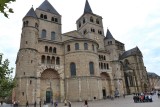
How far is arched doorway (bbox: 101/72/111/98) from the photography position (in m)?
45.9

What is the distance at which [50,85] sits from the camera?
3719cm

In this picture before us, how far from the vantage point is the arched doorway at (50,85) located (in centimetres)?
3616

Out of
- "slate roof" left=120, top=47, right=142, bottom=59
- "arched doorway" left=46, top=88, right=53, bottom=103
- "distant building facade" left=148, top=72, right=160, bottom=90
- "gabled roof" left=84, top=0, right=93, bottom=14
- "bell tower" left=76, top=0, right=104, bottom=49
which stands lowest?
"arched doorway" left=46, top=88, right=53, bottom=103

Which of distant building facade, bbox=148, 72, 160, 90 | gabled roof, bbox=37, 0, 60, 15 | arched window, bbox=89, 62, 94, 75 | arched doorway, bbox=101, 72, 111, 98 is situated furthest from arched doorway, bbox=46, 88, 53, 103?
distant building facade, bbox=148, 72, 160, 90

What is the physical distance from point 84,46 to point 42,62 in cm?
1034

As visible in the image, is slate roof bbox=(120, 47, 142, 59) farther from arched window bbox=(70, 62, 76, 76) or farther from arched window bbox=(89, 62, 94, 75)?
arched window bbox=(70, 62, 76, 76)

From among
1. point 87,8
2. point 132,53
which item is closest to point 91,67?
point 87,8

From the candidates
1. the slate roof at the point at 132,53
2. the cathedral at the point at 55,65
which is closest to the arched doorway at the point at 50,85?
the cathedral at the point at 55,65

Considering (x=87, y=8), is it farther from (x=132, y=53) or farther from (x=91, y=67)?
(x=91, y=67)

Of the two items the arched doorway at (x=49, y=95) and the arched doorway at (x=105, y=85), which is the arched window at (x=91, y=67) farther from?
the arched doorway at (x=49, y=95)

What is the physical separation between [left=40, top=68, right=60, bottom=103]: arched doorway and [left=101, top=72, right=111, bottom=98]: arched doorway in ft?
45.6

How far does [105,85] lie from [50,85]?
16.5 metres

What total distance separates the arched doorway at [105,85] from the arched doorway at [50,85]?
13.9 meters

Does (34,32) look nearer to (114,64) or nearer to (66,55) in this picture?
(66,55)
